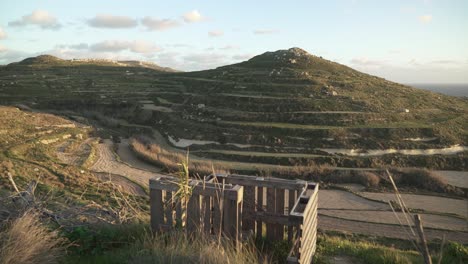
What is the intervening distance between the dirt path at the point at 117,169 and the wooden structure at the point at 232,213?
1874cm

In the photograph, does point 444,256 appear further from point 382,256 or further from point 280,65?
point 280,65

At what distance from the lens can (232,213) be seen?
6.35 metres

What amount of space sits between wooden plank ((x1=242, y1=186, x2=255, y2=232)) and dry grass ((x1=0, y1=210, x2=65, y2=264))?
323 cm

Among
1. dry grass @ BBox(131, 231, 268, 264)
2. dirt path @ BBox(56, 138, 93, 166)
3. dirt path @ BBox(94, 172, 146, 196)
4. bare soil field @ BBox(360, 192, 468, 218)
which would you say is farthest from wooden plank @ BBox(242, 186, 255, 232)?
dirt path @ BBox(56, 138, 93, 166)

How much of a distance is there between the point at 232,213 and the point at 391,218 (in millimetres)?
18207

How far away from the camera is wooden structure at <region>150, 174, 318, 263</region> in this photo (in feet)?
20.4

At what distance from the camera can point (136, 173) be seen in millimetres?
28672

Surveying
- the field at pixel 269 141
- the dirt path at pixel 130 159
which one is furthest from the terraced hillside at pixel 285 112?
the dirt path at pixel 130 159

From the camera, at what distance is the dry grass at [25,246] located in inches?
199

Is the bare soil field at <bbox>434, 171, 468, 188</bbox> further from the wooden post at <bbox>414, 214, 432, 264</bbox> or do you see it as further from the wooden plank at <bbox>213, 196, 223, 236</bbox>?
the wooden post at <bbox>414, 214, 432, 264</bbox>

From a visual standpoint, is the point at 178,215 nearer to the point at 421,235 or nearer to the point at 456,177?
the point at 421,235

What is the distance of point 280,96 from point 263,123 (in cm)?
712

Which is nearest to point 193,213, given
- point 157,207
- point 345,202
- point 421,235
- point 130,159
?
point 157,207

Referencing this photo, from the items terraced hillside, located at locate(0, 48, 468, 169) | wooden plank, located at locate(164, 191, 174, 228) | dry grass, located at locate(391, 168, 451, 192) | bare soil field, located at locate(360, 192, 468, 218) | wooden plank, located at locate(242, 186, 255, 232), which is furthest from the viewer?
terraced hillside, located at locate(0, 48, 468, 169)
